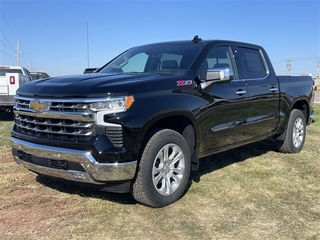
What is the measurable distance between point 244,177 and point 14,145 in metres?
3.01

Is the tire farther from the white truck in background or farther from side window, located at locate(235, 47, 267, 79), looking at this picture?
the white truck in background

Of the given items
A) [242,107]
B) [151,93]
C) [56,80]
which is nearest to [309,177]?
[242,107]

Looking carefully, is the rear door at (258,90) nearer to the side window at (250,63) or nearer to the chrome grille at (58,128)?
the side window at (250,63)

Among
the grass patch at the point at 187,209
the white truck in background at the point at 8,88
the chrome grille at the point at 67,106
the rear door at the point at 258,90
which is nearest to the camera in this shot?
the grass patch at the point at 187,209

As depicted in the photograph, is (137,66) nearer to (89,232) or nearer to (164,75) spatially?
(164,75)

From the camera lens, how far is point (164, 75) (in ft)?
13.6

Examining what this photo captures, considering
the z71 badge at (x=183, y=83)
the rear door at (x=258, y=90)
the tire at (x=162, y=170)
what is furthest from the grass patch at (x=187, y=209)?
the z71 badge at (x=183, y=83)

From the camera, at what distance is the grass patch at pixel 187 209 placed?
10.6 ft

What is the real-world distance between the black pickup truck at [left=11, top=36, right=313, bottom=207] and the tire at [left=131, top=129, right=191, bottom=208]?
1cm

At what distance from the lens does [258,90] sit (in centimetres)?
530

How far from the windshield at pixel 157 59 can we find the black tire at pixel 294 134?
8.76ft

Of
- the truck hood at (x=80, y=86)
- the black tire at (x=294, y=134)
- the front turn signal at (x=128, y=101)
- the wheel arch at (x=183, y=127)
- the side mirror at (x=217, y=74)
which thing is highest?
the side mirror at (x=217, y=74)

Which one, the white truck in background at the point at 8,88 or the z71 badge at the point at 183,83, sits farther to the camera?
the white truck in background at the point at 8,88

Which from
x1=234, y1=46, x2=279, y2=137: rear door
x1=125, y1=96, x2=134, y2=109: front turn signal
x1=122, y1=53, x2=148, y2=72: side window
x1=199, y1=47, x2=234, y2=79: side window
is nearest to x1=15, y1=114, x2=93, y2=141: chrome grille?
x1=125, y1=96, x2=134, y2=109: front turn signal
